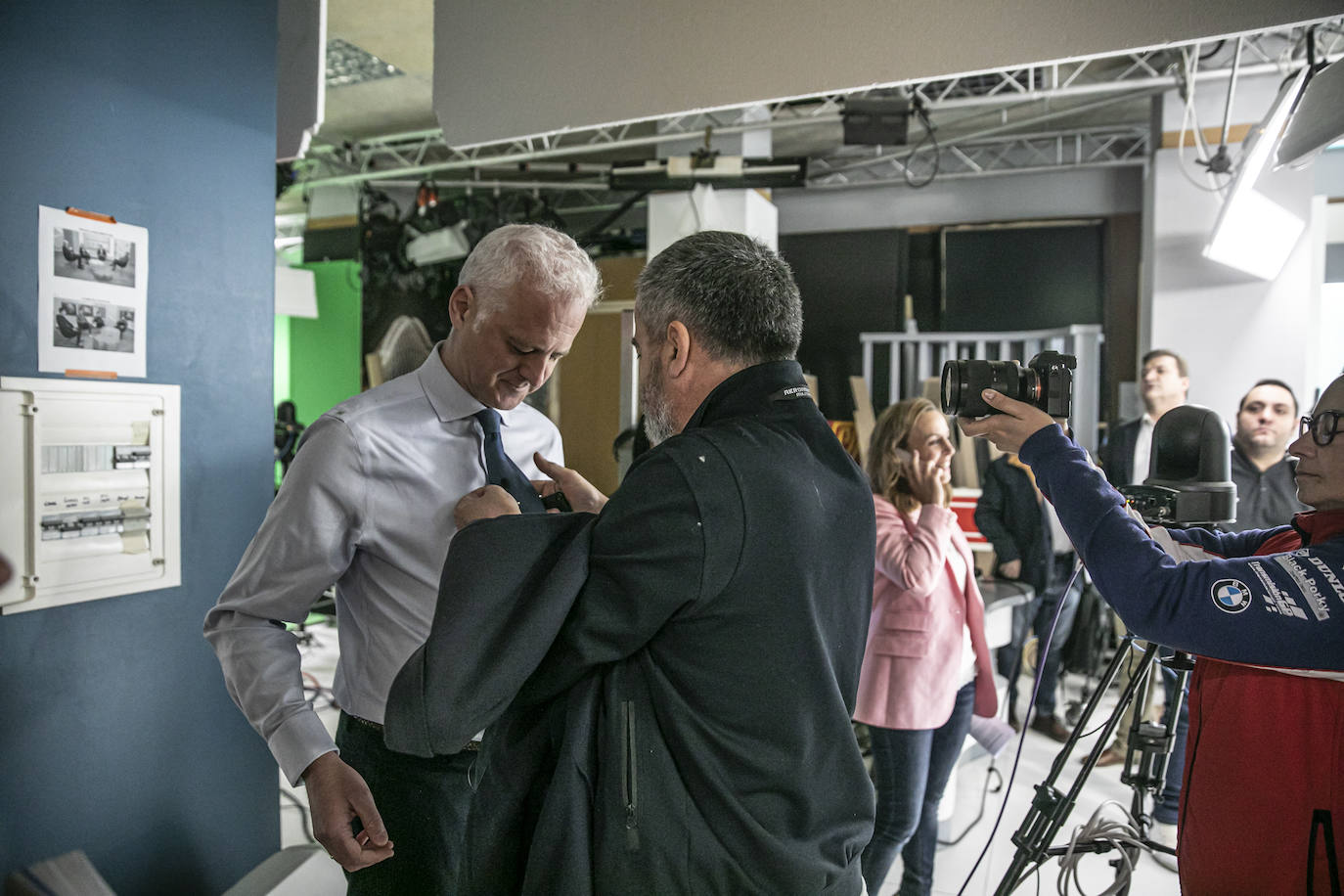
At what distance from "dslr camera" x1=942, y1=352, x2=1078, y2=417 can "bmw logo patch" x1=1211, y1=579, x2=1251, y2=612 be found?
35cm

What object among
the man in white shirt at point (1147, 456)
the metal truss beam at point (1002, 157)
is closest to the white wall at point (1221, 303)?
the metal truss beam at point (1002, 157)

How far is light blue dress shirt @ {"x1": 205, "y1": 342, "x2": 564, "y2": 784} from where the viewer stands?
1273 millimetres

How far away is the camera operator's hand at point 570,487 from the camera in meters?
1.49

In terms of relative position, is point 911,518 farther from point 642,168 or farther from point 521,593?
point 642,168

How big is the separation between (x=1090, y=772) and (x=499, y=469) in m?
1.40

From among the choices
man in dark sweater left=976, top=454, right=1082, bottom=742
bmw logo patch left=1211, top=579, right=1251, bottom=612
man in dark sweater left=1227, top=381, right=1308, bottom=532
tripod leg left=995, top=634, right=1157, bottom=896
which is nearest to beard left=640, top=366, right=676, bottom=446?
bmw logo patch left=1211, top=579, right=1251, bottom=612

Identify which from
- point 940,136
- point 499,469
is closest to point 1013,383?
point 499,469

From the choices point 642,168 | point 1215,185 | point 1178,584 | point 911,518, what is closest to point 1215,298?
point 1215,185

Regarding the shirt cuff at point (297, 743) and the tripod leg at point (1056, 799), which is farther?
the tripod leg at point (1056, 799)

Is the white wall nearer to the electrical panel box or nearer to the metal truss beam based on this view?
the metal truss beam

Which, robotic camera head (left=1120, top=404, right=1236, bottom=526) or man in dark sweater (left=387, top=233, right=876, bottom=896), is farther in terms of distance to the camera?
robotic camera head (left=1120, top=404, right=1236, bottom=526)

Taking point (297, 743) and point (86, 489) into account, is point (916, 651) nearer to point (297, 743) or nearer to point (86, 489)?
point (297, 743)

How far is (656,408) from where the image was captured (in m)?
1.15

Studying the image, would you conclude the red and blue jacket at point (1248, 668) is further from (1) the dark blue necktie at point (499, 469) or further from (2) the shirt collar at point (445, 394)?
(2) the shirt collar at point (445, 394)
